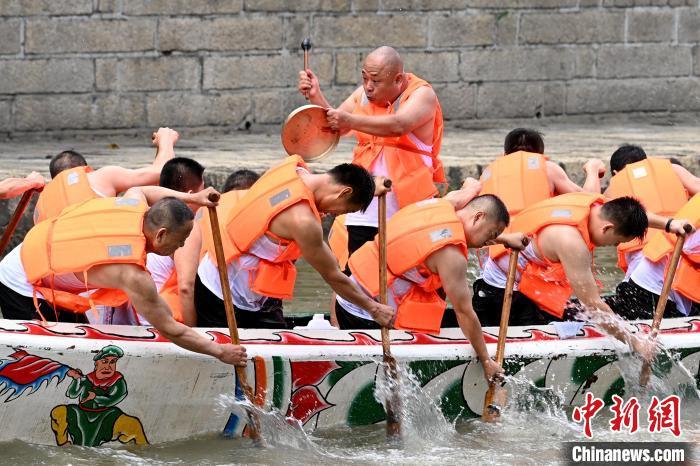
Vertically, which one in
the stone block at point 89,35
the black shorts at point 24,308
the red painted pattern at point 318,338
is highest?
the stone block at point 89,35

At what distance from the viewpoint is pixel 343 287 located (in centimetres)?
621

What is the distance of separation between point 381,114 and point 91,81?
16.3 ft

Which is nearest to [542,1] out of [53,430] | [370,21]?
[370,21]

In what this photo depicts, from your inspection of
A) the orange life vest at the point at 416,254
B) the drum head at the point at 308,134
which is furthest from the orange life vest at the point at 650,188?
Answer: the drum head at the point at 308,134

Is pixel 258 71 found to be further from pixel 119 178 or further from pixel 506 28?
pixel 119 178

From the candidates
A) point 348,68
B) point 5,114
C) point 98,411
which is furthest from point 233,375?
point 348,68

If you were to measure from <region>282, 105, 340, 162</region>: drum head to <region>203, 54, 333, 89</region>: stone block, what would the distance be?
17.1ft

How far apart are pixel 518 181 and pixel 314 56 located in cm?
499

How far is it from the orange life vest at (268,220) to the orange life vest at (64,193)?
0.86 meters

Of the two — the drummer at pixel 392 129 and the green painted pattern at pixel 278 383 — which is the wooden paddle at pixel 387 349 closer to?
the green painted pattern at pixel 278 383

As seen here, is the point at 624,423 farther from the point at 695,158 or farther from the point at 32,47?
the point at 32,47

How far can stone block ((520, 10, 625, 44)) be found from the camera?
13055mm

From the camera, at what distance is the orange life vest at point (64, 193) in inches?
275

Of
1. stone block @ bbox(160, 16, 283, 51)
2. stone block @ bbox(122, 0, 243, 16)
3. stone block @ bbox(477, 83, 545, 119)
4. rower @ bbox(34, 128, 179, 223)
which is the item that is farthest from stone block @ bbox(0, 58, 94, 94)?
rower @ bbox(34, 128, 179, 223)
